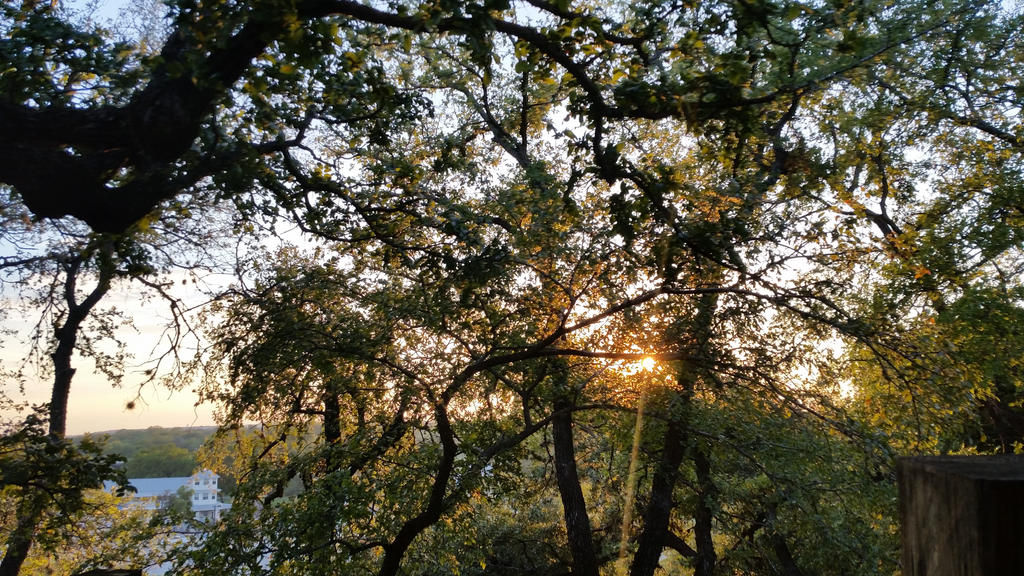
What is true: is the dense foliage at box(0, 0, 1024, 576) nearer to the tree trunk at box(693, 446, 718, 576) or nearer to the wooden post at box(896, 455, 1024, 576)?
the tree trunk at box(693, 446, 718, 576)

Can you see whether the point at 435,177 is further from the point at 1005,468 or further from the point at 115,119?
the point at 1005,468

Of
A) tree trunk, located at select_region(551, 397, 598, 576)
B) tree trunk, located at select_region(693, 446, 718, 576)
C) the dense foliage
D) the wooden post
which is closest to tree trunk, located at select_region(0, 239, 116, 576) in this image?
the dense foliage

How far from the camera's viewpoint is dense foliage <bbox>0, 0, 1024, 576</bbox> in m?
4.66

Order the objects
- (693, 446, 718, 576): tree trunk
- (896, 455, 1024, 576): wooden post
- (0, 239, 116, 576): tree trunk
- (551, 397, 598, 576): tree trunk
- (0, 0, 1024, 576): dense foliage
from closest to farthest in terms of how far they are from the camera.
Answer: (896, 455, 1024, 576): wooden post, (0, 0, 1024, 576): dense foliage, (0, 239, 116, 576): tree trunk, (693, 446, 718, 576): tree trunk, (551, 397, 598, 576): tree trunk

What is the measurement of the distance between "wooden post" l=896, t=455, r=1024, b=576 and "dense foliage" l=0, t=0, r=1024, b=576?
3.21 meters

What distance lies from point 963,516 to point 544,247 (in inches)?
249

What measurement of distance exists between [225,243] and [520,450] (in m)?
4.99

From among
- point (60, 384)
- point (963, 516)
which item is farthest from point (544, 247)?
point (60, 384)

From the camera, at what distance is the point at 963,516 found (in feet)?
2.79

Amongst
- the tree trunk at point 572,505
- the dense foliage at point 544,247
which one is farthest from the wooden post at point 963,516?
the tree trunk at point 572,505

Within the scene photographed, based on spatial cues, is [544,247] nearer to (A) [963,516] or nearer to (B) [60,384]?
(A) [963,516]

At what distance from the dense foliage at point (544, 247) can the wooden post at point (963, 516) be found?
321cm

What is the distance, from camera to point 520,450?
8938mm

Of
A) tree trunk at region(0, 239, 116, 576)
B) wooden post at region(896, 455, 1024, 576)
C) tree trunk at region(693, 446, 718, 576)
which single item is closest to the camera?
wooden post at region(896, 455, 1024, 576)
